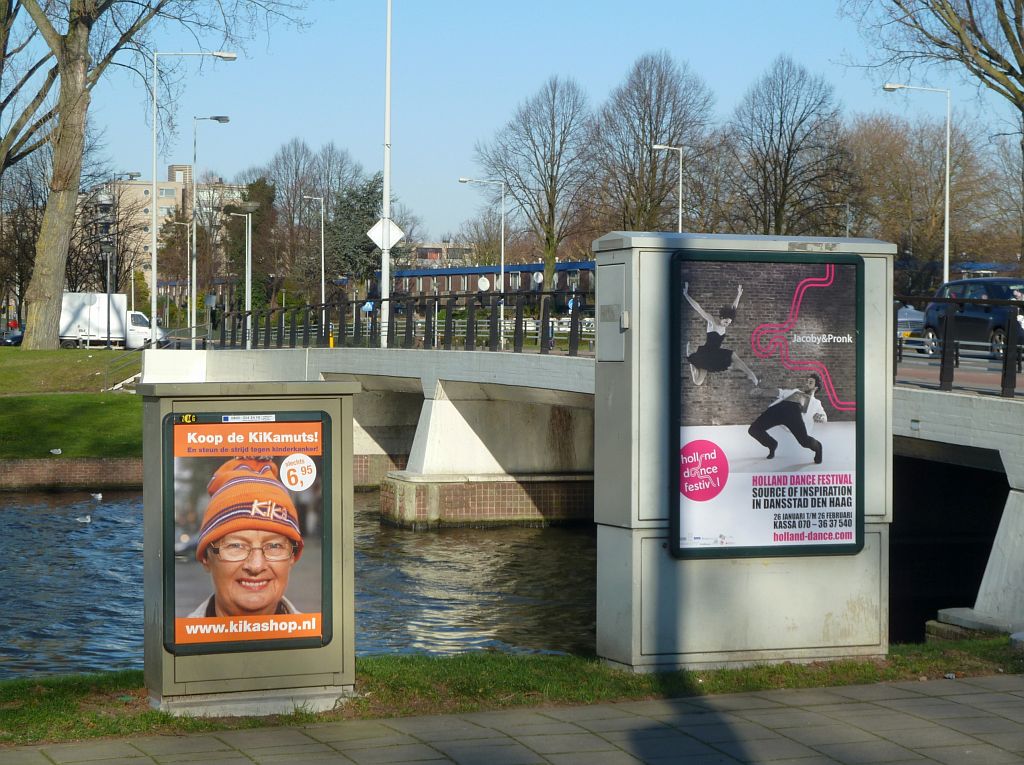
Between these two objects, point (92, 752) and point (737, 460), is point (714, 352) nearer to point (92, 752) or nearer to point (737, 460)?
point (737, 460)

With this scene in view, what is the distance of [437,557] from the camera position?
2238cm

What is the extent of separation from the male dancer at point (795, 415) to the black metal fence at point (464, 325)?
11781mm

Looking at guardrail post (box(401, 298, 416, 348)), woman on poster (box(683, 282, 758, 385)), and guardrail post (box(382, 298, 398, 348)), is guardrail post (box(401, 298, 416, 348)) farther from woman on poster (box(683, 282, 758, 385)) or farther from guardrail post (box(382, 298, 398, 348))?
woman on poster (box(683, 282, 758, 385))

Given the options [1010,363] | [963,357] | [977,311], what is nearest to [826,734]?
[1010,363]

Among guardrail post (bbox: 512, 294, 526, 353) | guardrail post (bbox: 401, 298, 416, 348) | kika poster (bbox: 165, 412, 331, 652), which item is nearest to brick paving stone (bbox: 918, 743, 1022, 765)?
kika poster (bbox: 165, 412, 331, 652)

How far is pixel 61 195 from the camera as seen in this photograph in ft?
125

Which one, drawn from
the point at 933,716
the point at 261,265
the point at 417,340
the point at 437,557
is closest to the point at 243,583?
the point at 933,716

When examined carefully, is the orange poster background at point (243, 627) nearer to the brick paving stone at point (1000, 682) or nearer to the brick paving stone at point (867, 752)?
the brick paving stone at point (867, 752)

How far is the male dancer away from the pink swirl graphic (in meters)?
0.06

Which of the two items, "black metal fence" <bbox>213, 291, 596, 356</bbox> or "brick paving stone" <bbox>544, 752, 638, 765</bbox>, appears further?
"black metal fence" <bbox>213, 291, 596, 356</bbox>

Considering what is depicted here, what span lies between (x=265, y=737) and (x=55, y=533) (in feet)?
62.8

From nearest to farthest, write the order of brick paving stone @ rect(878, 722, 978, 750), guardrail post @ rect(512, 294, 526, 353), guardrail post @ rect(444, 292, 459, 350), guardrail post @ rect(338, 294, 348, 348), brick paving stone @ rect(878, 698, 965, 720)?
brick paving stone @ rect(878, 722, 978, 750), brick paving stone @ rect(878, 698, 965, 720), guardrail post @ rect(512, 294, 526, 353), guardrail post @ rect(444, 292, 459, 350), guardrail post @ rect(338, 294, 348, 348)

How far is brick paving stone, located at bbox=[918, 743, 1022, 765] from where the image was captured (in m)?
5.86

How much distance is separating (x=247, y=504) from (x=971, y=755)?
3.66 metres
